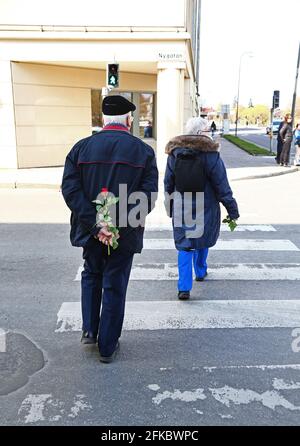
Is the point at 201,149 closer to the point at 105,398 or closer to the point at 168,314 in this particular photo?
the point at 168,314

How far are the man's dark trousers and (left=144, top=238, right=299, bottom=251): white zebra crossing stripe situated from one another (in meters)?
3.21

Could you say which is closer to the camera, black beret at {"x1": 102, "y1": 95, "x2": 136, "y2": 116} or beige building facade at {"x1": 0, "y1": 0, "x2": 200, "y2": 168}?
black beret at {"x1": 102, "y1": 95, "x2": 136, "y2": 116}

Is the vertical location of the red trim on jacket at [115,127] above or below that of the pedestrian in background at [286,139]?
above

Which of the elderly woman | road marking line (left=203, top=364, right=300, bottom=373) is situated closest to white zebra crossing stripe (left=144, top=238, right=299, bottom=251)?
the elderly woman

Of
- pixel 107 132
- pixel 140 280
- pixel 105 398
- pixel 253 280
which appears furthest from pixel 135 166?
pixel 253 280

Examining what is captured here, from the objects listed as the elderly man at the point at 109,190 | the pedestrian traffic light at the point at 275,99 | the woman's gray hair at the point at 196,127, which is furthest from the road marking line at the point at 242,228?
the pedestrian traffic light at the point at 275,99

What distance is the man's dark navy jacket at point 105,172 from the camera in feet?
10.5

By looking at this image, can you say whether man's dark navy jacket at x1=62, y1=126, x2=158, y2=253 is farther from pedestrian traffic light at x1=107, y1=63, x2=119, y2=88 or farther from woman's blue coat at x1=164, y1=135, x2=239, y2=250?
pedestrian traffic light at x1=107, y1=63, x2=119, y2=88

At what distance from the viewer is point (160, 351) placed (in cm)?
365

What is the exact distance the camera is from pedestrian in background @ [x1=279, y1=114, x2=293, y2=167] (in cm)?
1709

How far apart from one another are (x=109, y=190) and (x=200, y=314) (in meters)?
1.75

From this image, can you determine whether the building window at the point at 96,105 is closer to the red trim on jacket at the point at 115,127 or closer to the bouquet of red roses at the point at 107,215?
the red trim on jacket at the point at 115,127

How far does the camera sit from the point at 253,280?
5.29 metres
